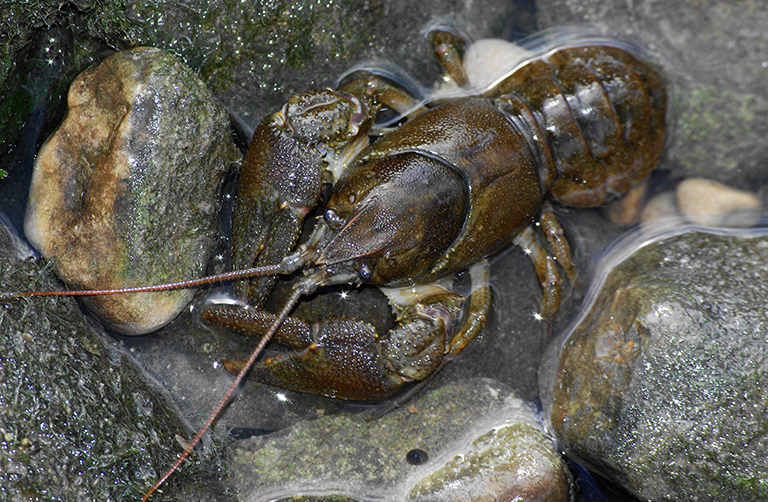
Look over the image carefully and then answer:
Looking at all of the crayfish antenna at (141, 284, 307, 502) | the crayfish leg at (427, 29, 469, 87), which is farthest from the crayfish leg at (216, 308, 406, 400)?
the crayfish leg at (427, 29, 469, 87)

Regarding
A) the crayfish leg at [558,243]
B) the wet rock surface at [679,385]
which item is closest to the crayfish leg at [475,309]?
the crayfish leg at [558,243]

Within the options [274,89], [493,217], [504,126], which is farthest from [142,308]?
[504,126]

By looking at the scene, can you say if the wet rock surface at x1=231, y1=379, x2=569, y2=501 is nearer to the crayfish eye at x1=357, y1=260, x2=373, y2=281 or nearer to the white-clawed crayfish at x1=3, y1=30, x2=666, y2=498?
the white-clawed crayfish at x1=3, y1=30, x2=666, y2=498

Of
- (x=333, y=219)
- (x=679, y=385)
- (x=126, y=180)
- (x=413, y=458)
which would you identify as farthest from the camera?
(x=413, y=458)

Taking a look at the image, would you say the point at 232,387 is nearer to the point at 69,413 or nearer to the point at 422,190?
the point at 69,413

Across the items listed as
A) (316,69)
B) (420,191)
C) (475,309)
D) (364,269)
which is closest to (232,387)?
(364,269)

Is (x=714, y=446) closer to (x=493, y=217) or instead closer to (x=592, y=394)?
(x=592, y=394)
